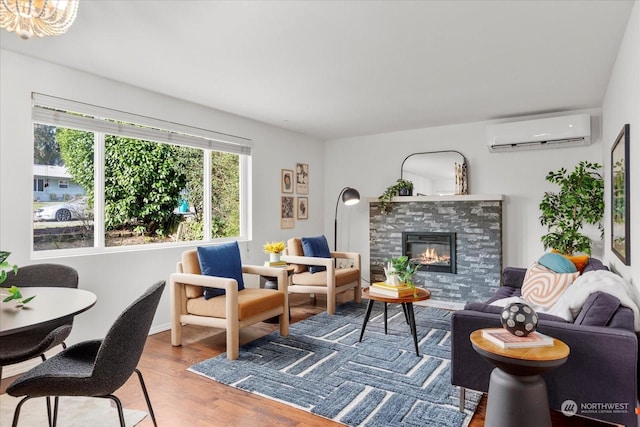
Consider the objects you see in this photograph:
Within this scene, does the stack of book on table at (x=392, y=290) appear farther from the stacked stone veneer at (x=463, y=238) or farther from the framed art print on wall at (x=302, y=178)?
the framed art print on wall at (x=302, y=178)

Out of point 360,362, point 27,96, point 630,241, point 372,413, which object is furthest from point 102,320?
point 630,241

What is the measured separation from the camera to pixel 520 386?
70.9 inches

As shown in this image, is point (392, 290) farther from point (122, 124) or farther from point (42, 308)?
point (122, 124)

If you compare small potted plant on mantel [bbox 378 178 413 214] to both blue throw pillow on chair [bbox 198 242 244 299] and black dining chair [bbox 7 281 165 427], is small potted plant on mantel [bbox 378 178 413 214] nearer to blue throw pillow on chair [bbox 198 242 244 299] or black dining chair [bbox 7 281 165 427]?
blue throw pillow on chair [bbox 198 242 244 299]

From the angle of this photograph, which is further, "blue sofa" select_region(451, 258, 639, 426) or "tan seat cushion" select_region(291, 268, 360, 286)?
"tan seat cushion" select_region(291, 268, 360, 286)

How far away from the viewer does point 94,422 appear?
2.24 metres

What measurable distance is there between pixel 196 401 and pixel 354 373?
3.61 feet

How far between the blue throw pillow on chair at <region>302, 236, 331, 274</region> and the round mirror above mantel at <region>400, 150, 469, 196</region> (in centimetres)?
158

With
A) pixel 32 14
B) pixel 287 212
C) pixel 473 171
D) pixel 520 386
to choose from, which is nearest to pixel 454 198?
pixel 473 171

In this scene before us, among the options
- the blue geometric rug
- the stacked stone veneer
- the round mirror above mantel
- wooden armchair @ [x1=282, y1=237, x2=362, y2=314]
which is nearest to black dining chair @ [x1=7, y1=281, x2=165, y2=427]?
the blue geometric rug

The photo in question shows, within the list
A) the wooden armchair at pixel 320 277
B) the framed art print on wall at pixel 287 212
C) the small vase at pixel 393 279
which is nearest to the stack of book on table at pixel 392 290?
the small vase at pixel 393 279

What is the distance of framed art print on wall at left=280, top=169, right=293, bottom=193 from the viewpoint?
567cm

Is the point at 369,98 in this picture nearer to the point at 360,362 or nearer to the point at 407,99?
the point at 407,99

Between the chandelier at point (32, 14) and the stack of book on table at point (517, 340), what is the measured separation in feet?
7.89
